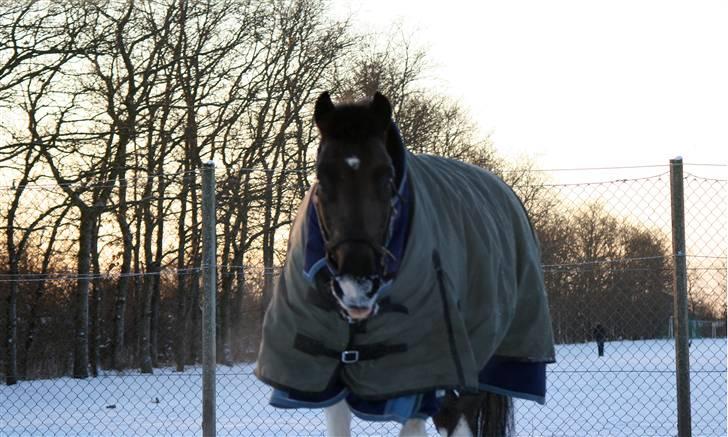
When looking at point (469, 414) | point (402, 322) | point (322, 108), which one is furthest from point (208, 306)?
point (322, 108)

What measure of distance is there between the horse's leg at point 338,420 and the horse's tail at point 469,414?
2.58ft

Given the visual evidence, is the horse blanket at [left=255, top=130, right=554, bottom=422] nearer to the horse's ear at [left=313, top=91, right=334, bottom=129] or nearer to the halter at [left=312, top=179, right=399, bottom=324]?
the halter at [left=312, top=179, right=399, bottom=324]

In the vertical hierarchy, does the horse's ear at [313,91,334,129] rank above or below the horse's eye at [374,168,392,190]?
above

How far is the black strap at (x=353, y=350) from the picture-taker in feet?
11.7

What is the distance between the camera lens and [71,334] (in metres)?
19.2

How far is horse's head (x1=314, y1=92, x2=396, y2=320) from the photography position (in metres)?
3.11

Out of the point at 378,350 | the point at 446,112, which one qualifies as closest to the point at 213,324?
the point at 378,350

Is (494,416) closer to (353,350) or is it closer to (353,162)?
(353,350)

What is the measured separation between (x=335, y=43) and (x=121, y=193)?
10431 millimetres

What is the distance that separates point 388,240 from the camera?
11.0ft

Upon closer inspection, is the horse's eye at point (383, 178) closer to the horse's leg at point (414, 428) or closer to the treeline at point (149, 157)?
the horse's leg at point (414, 428)

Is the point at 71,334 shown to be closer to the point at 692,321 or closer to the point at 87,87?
the point at 87,87

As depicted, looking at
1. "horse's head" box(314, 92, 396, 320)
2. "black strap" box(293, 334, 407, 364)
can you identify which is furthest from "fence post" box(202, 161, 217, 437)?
"horse's head" box(314, 92, 396, 320)

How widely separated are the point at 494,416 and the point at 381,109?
2.13 meters
